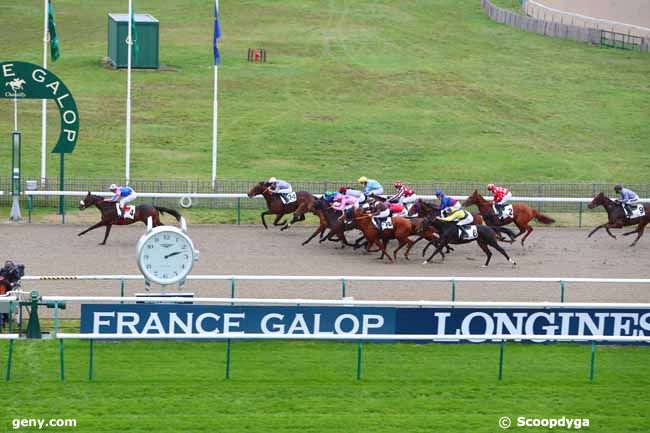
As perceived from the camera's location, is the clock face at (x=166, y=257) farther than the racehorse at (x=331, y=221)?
No

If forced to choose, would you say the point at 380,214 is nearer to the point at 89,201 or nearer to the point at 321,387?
the point at 89,201

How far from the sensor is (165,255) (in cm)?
1844

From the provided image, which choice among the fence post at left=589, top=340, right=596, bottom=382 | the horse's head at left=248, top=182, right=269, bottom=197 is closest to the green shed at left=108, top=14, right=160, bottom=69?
the horse's head at left=248, top=182, right=269, bottom=197

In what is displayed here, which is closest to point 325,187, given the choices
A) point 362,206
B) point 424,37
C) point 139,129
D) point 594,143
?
point 362,206

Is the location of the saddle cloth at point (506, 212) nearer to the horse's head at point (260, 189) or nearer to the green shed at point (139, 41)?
the horse's head at point (260, 189)

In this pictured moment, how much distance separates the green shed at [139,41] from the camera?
4281cm

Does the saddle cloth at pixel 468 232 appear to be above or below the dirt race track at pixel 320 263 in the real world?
above

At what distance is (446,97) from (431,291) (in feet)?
76.4

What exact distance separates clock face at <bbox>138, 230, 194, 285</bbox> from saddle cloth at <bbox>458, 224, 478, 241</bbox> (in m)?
7.77

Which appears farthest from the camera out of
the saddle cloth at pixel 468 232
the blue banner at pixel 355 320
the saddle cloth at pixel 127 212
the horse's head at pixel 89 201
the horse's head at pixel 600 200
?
the horse's head at pixel 600 200

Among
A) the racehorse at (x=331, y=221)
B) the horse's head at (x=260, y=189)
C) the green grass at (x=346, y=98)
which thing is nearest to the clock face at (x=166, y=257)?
the racehorse at (x=331, y=221)

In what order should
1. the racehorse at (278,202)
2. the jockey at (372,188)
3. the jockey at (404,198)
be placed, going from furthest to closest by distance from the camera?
the racehorse at (278,202) → the jockey at (372,188) → the jockey at (404,198)

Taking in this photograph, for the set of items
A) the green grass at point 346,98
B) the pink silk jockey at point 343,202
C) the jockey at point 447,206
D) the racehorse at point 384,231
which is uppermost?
the green grass at point 346,98

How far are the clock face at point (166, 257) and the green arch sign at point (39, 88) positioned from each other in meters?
11.0
